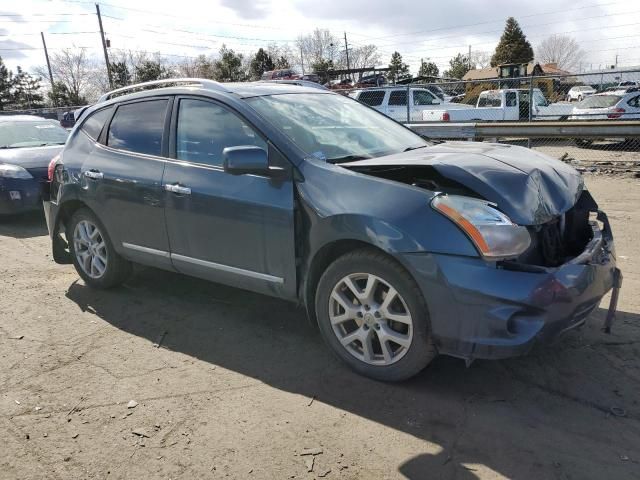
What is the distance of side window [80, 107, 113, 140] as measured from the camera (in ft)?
16.0

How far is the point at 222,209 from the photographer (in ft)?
12.3

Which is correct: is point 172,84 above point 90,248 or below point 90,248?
above

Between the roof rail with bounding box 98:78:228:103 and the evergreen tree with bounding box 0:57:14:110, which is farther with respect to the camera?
the evergreen tree with bounding box 0:57:14:110

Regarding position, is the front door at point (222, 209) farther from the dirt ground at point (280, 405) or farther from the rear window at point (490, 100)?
the rear window at point (490, 100)

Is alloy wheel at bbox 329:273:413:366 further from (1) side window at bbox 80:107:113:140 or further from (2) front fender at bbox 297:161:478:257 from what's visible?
(1) side window at bbox 80:107:113:140

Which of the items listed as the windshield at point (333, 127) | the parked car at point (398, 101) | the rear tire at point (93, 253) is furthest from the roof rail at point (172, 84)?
the parked car at point (398, 101)

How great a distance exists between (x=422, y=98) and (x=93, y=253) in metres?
14.5

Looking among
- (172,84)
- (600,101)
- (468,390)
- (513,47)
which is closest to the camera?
(468,390)

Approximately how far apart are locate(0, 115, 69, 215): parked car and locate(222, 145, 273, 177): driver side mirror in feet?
18.8

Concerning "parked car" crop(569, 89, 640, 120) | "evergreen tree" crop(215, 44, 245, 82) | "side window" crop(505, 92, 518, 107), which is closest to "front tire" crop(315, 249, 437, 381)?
"parked car" crop(569, 89, 640, 120)

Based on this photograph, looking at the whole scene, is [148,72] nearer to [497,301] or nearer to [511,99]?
[511,99]

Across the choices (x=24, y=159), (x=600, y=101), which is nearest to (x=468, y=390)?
(x=24, y=159)

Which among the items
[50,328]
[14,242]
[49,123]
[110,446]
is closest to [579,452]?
[110,446]

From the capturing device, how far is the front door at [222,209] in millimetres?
3523
